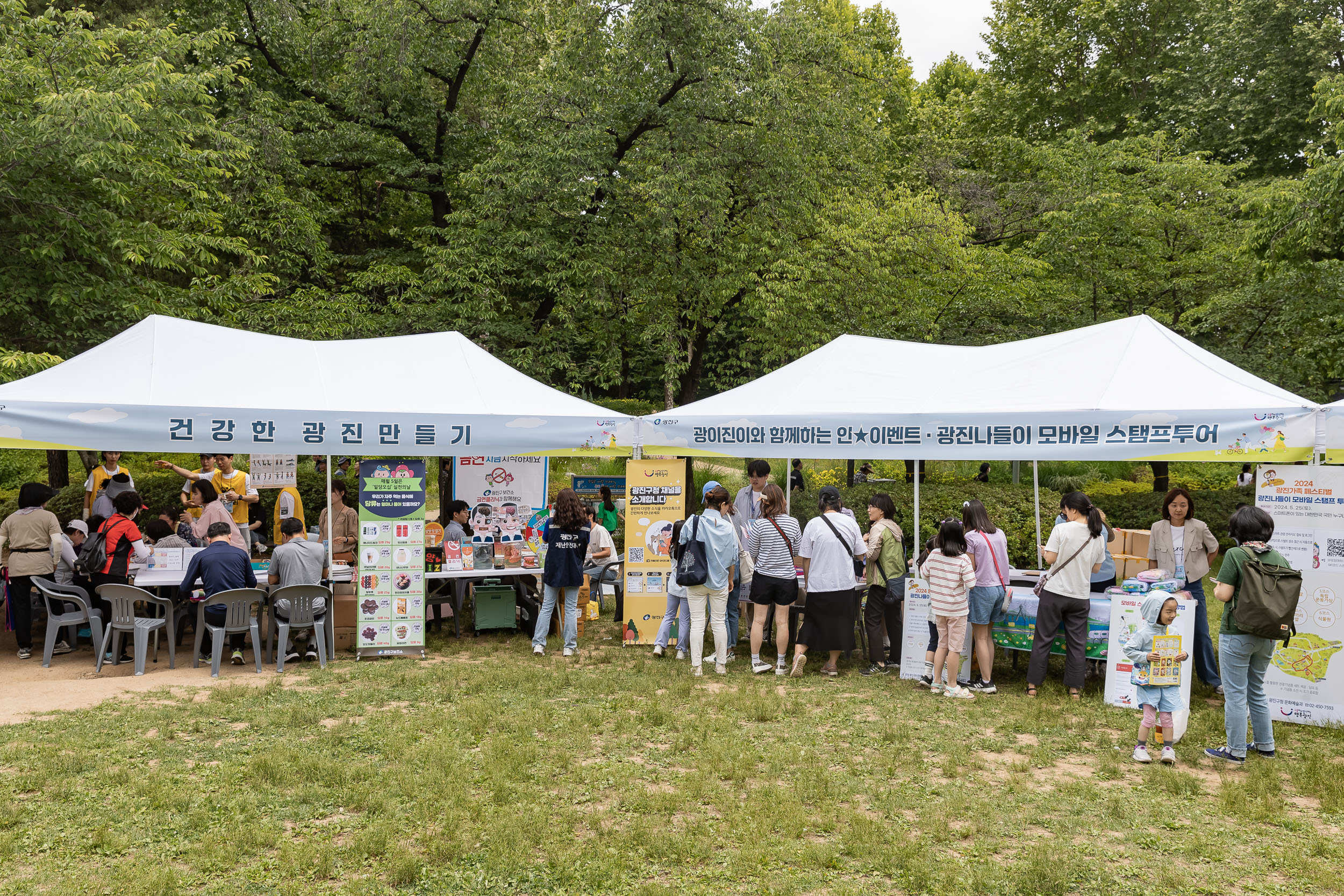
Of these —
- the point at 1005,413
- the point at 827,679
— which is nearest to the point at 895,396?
the point at 1005,413

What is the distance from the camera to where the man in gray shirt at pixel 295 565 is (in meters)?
8.12

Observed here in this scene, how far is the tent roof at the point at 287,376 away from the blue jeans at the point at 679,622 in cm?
215

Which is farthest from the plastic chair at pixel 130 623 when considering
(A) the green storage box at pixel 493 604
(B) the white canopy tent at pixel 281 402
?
(A) the green storage box at pixel 493 604

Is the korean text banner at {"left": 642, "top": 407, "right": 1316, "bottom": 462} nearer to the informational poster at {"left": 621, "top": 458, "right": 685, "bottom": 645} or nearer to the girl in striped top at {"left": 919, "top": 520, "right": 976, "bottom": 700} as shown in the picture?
the informational poster at {"left": 621, "top": 458, "right": 685, "bottom": 645}

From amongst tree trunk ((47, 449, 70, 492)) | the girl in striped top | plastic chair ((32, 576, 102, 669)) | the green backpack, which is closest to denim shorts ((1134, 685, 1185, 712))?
the green backpack

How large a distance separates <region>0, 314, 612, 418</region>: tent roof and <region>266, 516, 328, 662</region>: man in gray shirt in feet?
3.82

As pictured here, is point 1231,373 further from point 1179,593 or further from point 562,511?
point 562,511

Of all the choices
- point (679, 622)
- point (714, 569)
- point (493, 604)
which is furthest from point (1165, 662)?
point (493, 604)


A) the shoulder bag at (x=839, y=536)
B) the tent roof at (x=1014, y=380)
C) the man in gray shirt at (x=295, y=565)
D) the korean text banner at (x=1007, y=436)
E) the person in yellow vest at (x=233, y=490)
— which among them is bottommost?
the man in gray shirt at (x=295, y=565)

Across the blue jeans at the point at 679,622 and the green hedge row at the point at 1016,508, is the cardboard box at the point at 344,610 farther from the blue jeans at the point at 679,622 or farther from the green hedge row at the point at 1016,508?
the green hedge row at the point at 1016,508

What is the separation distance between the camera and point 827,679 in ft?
26.1

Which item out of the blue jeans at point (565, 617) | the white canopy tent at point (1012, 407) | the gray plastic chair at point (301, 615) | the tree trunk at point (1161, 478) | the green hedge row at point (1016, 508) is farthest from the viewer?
the tree trunk at point (1161, 478)

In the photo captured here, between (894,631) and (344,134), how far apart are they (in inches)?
495

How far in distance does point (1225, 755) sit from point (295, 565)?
7496mm
